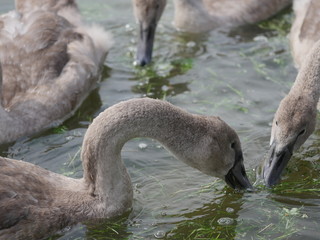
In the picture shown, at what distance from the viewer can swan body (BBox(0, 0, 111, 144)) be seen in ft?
32.2

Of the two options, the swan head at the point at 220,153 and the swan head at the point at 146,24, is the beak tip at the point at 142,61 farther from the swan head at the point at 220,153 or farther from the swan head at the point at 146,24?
the swan head at the point at 220,153

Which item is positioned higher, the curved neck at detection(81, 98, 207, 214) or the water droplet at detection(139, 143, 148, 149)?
the curved neck at detection(81, 98, 207, 214)

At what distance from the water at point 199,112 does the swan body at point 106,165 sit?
23 centimetres

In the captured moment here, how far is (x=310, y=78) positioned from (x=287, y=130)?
0.92 m

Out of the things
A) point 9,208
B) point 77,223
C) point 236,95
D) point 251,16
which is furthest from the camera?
point 251,16

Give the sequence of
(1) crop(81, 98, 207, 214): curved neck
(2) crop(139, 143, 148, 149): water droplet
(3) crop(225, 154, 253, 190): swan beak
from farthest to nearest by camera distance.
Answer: (2) crop(139, 143, 148, 149): water droplet, (3) crop(225, 154, 253, 190): swan beak, (1) crop(81, 98, 207, 214): curved neck

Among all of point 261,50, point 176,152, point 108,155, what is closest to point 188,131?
point 176,152

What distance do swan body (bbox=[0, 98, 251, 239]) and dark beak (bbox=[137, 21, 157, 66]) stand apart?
404cm

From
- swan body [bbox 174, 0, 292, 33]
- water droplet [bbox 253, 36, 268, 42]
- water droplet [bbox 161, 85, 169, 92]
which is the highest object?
swan body [bbox 174, 0, 292, 33]

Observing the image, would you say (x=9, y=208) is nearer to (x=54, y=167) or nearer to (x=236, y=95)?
(x=54, y=167)

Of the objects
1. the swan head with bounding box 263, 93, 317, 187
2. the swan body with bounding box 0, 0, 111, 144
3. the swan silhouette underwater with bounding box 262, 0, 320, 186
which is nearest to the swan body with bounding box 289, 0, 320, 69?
the swan silhouette underwater with bounding box 262, 0, 320, 186

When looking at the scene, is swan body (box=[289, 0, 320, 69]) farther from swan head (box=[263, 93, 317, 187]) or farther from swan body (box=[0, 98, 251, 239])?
swan body (box=[0, 98, 251, 239])

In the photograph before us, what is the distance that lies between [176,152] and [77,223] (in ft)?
3.99

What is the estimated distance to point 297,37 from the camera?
1155cm
